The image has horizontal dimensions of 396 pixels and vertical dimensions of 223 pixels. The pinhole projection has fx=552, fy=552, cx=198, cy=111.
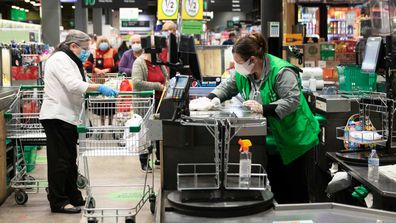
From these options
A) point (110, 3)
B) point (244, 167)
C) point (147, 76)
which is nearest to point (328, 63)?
point (147, 76)

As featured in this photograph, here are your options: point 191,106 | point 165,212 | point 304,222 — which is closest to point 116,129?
point 191,106

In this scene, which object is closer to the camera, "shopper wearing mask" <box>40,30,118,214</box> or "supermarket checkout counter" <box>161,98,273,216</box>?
"supermarket checkout counter" <box>161,98,273,216</box>

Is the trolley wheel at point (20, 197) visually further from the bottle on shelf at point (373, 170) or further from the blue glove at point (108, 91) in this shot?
the bottle on shelf at point (373, 170)

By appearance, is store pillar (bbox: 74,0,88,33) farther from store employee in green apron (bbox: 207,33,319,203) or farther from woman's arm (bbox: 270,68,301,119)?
woman's arm (bbox: 270,68,301,119)

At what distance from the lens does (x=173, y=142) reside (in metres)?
2.95

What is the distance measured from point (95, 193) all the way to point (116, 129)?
7.03 ft

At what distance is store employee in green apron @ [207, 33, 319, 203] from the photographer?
3473 mm

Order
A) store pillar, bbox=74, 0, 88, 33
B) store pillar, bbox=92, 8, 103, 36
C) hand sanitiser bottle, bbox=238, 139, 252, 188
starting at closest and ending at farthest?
hand sanitiser bottle, bbox=238, 139, 252, 188 → store pillar, bbox=74, 0, 88, 33 → store pillar, bbox=92, 8, 103, 36

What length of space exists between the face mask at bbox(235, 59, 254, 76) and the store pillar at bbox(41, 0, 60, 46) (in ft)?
38.2

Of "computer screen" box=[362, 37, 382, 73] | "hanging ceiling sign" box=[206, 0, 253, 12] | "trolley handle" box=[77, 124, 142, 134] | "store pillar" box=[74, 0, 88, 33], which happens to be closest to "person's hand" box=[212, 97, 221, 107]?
"trolley handle" box=[77, 124, 142, 134]

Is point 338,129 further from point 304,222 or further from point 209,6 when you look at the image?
point 209,6

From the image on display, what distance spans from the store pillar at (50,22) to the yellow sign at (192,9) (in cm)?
743

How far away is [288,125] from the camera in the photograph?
3.61 meters

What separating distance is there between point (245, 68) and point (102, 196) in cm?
304
